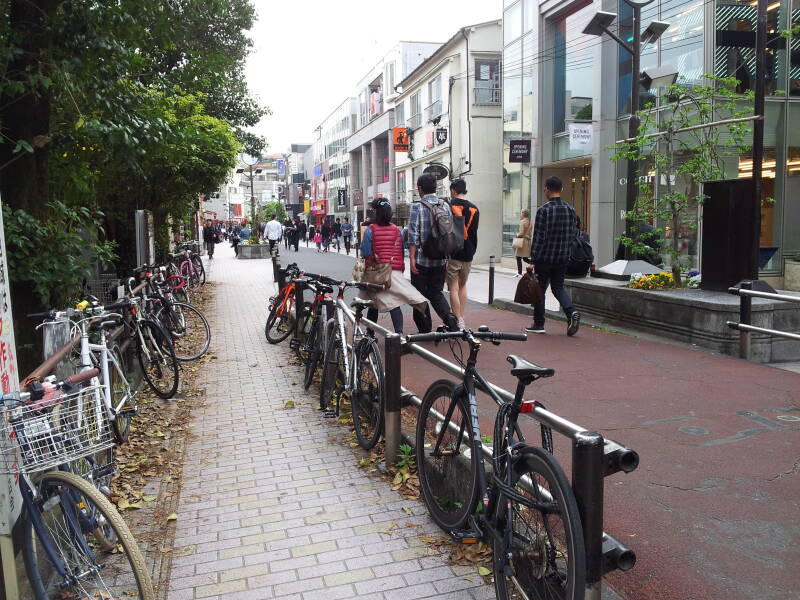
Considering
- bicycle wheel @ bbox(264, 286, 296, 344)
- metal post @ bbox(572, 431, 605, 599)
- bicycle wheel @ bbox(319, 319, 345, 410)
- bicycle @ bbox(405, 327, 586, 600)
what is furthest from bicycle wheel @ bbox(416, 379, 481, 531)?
bicycle wheel @ bbox(264, 286, 296, 344)

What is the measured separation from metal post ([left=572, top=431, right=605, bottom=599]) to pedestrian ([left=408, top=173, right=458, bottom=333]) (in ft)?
17.1

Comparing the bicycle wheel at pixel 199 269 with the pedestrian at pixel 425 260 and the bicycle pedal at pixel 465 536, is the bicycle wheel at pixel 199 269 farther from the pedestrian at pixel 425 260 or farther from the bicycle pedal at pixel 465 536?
the bicycle pedal at pixel 465 536

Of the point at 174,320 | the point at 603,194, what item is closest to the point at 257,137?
the point at 603,194

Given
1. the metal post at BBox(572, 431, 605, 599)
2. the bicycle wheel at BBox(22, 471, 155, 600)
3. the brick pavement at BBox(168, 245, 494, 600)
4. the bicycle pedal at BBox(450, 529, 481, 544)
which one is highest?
the metal post at BBox(572, 431, 605, 599)

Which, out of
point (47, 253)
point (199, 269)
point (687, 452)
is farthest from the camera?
point (199, 269)

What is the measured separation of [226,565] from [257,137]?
27.0 meters

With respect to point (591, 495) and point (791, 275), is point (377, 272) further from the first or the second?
point (791, 275)

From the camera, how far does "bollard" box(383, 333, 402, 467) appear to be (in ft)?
14.4

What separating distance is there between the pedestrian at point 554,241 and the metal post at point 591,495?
6124mm

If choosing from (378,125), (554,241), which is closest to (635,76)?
(554,241)

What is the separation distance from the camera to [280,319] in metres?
10.4

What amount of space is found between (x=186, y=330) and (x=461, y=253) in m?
3.89

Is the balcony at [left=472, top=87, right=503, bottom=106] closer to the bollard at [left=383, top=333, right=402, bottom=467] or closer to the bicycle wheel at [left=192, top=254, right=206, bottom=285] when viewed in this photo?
the bicycle wheel at [left=192, top=254, right=206, bottom=285]

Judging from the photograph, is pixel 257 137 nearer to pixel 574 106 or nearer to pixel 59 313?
pixel 574 106
